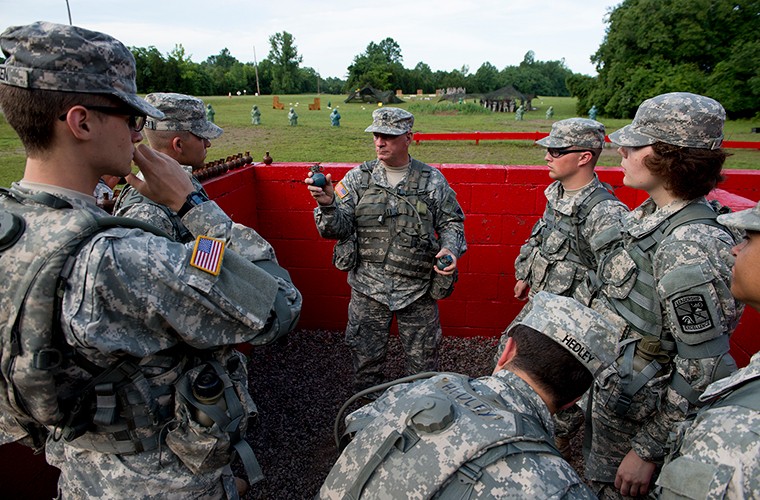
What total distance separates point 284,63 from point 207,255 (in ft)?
251

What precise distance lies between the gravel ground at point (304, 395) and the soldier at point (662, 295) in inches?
57.0

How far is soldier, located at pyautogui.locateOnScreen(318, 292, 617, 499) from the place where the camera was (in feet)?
3.69

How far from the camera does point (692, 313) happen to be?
183cm

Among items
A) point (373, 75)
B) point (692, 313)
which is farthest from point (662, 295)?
point (373, 75)

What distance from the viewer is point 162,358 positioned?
1451 mm

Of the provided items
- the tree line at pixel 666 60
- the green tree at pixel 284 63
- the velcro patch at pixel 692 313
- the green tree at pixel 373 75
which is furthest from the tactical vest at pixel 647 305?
the green tree at pixel 284 63

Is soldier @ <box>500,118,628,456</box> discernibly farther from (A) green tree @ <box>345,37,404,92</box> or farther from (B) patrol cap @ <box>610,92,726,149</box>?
(A) green tree @ <box>345,37,404,92</box>

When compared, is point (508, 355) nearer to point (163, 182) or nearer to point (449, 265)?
point (163, 182)


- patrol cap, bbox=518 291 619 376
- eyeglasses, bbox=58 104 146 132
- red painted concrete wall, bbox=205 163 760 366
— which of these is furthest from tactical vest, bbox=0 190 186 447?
red painted concrete wall, bbox=205 163 760 366

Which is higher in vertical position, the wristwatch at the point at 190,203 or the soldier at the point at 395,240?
the wristwatch at the point at 190,203

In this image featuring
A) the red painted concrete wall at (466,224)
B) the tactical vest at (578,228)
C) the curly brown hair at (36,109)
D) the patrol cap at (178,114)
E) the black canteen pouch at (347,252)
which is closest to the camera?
the curly brown hair at (36,109)

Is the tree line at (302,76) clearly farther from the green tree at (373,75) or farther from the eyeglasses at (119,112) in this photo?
the eyeglasses at (119,112)

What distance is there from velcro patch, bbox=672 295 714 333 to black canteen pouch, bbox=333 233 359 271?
2.16 meters

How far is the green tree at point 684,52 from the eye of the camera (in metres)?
26.0
